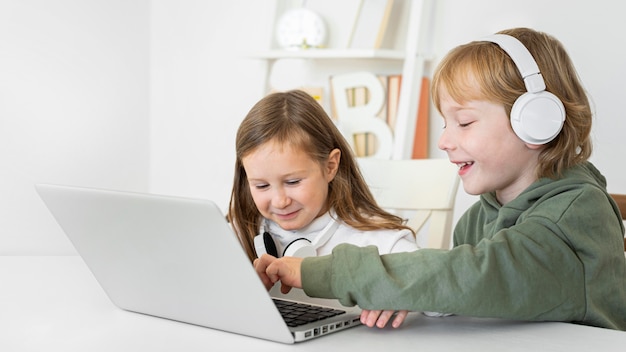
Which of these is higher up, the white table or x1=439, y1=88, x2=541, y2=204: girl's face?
x1=439, y1=88, x2=541, y2=204: girl's face

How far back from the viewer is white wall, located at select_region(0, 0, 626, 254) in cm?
338

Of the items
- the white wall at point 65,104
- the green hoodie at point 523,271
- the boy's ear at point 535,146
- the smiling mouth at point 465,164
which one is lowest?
the white wall at point 65,104

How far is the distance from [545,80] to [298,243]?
20.6 inches

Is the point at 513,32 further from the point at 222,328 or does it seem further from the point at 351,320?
the point at 222,328

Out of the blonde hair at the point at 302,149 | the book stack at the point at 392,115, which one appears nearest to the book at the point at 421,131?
the book stack at the point at 392,115

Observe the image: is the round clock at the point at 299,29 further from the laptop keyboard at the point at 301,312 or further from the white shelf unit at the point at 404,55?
the laptop keyboard at the point at 301,312

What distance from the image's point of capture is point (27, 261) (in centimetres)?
143

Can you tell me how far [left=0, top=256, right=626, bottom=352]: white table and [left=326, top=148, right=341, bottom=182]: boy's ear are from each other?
0.58m

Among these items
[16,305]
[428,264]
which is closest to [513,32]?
[428,264]

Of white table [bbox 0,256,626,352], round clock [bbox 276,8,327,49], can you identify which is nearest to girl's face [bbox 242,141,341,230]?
white table [bbox 0,256,626,352]

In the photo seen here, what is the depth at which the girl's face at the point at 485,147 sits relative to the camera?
44.8 inches

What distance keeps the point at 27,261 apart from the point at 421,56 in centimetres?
194

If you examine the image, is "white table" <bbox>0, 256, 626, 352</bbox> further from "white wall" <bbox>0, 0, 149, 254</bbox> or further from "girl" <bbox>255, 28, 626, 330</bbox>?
"white wall" <bbox>0, 0, 149, 254</bbox>

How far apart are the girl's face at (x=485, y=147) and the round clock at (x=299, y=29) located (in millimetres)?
2136
